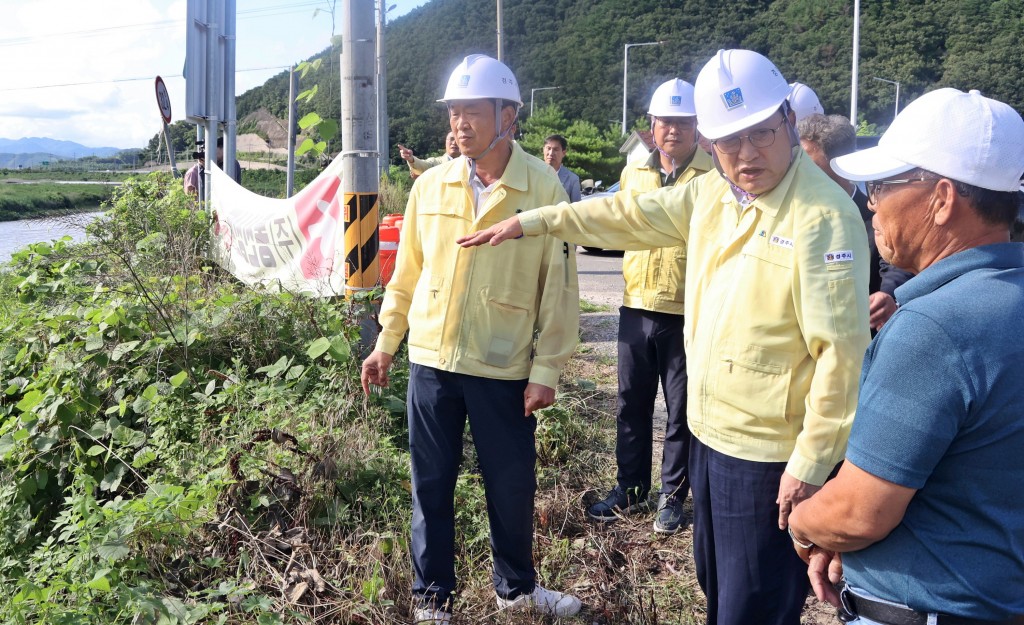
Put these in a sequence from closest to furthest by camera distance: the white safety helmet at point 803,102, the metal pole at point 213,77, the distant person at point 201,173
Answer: the white safety helmet at point 803,102, the metal pole at point 213,77, the distant person at point 201,173

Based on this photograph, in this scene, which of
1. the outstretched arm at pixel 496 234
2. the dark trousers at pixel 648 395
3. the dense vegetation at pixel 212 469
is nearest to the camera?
the outstretched arm at pixel 496 234

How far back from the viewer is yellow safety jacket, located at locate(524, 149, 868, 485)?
209 cm

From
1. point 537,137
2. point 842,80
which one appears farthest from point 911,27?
point 537,137

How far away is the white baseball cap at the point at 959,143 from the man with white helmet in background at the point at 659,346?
2.30 metres

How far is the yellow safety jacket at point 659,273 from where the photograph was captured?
393 centimetres

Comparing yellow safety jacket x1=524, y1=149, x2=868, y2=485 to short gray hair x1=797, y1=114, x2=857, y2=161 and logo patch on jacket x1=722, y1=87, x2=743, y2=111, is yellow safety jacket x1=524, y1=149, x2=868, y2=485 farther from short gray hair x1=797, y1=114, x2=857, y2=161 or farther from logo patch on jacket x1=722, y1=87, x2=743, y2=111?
short gray hair x1=797, y1=114, x2=857, y2=161

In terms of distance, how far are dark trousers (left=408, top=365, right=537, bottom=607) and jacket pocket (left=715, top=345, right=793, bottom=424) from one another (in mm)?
994

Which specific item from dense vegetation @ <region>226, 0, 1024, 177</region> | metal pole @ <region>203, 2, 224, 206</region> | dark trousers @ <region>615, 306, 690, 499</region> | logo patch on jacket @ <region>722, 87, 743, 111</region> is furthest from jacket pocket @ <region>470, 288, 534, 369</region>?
dense vegetation @ <region>226, 0, 1024, 177</region>

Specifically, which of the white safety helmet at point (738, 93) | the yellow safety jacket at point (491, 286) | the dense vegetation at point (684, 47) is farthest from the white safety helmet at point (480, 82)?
the dense vegetation at point (684, 47)

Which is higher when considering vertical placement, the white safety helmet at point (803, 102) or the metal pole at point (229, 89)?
the metal pole at point (229, 89)

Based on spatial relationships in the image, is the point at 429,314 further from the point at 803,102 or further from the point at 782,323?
the point at 803,102

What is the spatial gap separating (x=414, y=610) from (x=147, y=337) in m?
2.87

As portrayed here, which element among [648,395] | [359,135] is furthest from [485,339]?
[359,135]

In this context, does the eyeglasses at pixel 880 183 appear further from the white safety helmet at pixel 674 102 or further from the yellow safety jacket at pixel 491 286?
the white safety helmet at pixel 674 102
